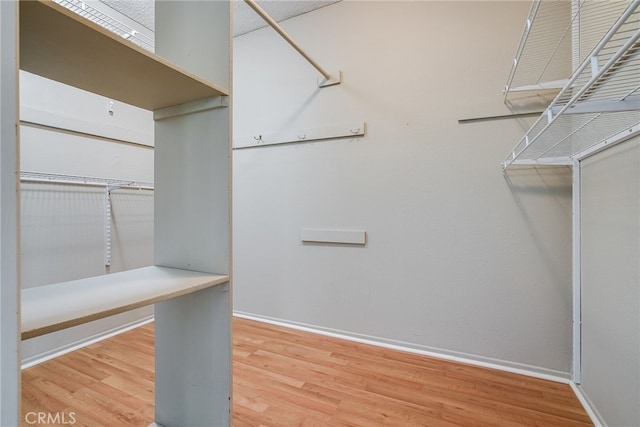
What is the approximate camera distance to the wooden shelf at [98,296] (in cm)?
51

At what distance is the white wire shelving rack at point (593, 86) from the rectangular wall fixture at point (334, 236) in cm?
101

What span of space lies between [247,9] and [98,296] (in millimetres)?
2333

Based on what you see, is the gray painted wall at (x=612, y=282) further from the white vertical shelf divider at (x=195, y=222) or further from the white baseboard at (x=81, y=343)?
the white baseboard at (x=81, y=343)

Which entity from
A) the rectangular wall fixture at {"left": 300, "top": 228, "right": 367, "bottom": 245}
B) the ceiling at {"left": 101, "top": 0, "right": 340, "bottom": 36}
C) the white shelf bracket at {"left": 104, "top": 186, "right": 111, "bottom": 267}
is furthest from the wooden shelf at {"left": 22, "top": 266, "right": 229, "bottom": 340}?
the ceiling at {"left": 101, "top": 0, "right": 340, "bottom": 36}

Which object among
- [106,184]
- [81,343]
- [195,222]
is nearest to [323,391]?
[195,222]

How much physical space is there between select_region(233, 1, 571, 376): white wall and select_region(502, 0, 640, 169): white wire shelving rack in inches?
9.3

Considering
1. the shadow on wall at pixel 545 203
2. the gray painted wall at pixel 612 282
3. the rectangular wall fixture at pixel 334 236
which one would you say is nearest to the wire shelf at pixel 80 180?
the rectangular wall fixture at pixel 334 236

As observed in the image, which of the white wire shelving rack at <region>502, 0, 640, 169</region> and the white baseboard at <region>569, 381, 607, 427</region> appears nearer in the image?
the white wire shelving rack at <region>502, 0, 640, 169</region>

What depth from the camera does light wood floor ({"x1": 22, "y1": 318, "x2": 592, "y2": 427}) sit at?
1260 mm

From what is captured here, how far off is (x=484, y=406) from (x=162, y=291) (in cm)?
158

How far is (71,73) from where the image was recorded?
0.70 m

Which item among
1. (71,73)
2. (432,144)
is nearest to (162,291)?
(71,73)

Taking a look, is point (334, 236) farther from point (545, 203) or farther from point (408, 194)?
point (545, 203)

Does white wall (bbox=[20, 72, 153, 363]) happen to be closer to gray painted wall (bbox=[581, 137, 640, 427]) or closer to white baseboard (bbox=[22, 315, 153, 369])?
white baseboard (bbox=[22, 315, 153, 369])
